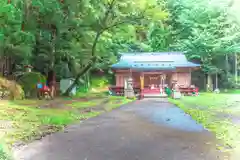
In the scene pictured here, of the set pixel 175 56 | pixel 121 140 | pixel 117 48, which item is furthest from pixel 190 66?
pixel 121 140

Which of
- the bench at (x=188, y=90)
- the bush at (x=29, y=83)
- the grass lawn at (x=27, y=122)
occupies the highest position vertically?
the bush at (x=29, y=83)

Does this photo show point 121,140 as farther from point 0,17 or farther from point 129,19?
point 129,19

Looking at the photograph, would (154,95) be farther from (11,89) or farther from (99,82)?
(11,89)

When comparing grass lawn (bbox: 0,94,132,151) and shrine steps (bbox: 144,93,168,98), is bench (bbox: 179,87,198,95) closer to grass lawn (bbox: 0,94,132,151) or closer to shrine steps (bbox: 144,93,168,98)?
shrine steps (bbox: 144,93,168,98)

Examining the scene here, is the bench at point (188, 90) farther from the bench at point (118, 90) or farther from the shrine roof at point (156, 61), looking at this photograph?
the bench at point (118, 90)

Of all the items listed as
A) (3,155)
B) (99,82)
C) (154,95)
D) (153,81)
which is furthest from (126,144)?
(99,82)

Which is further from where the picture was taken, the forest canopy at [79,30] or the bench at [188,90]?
the bench at [188,90]

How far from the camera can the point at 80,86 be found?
1065 cm

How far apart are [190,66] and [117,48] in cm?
356

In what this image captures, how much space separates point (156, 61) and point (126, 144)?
8519 mm

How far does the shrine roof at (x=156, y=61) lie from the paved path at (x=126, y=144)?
6.94m

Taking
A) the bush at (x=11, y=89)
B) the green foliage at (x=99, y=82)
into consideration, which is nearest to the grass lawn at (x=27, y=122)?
the bush at (x=11, y=89)

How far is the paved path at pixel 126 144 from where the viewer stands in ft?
7.40

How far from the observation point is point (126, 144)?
107 inches
